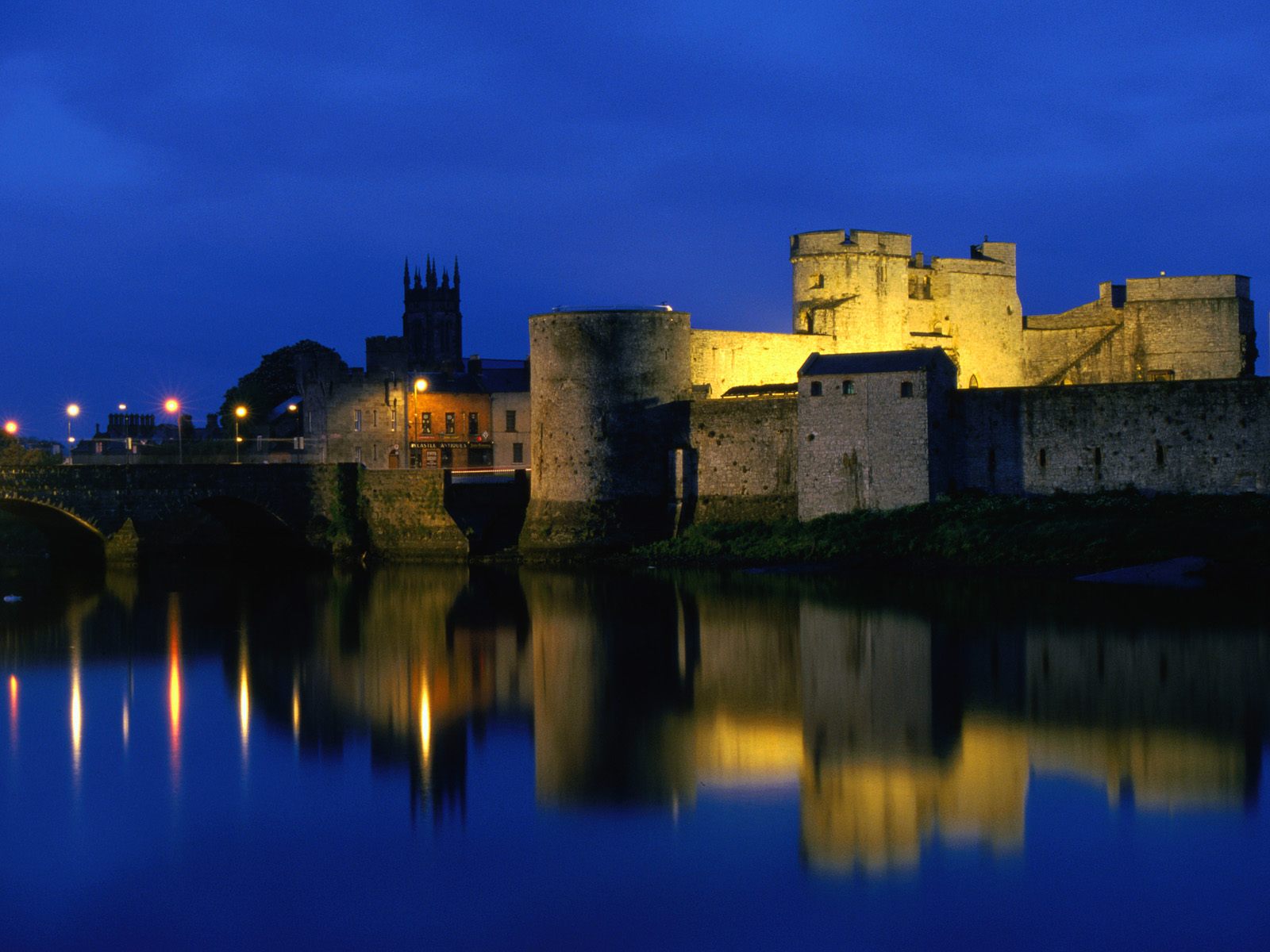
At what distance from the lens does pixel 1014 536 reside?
35.8m

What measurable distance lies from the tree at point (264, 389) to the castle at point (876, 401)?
24349 mm

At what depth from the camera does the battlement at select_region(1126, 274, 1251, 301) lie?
4747cm

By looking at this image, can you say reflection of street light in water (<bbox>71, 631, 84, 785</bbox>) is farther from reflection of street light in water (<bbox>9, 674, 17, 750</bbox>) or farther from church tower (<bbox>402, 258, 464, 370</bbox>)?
church tower (<bbox>402, 258, 464, 370</bbox>)

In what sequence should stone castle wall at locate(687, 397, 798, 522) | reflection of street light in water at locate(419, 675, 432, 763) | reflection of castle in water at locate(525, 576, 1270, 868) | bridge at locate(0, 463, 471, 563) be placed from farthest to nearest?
bridge at locate(0, 463, 471, 563) < stone castle wall at locate(687, 397, 798, 522) < reflection of street light in water at locate(419, 675, 432, 763) < reflection of castle in water at locate(525, 576, 1270, 868)

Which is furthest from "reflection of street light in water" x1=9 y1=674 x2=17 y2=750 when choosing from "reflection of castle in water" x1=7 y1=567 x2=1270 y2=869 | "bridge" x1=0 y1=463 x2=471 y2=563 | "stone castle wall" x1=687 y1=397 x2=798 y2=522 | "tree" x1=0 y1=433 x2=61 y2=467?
"tree" x1=0 y1=433 x2=61 y2=467

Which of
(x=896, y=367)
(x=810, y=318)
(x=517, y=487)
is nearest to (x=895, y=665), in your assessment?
(x=896, y=367)

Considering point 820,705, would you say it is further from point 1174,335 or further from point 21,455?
point 21,455

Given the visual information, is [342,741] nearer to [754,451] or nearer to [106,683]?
[106,683]

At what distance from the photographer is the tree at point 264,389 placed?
224 feet

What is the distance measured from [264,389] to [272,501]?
2658 cm

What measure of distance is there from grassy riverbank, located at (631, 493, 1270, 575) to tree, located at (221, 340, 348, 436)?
97.9ft

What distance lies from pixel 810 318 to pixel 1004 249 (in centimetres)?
718

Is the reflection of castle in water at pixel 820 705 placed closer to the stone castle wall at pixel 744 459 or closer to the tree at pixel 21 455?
the stone castle wall at pixel 744 459

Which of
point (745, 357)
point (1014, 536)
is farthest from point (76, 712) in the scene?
point (745, 357)
